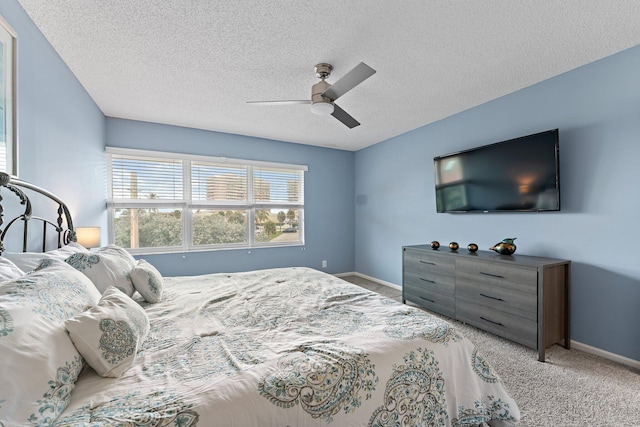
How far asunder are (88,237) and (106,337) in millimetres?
1877

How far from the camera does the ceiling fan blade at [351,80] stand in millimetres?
1822

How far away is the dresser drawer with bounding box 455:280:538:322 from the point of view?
228 centimetres

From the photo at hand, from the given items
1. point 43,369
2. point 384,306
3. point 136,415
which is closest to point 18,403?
point 43,369

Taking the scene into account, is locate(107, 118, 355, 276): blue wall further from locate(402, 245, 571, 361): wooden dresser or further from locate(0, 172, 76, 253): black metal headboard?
locate(402, 245, 571, 361): wooden dresser

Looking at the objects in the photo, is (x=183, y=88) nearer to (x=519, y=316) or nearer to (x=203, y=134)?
(x=203, y=134)

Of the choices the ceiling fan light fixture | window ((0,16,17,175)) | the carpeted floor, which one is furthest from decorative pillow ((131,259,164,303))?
the carpeted floor

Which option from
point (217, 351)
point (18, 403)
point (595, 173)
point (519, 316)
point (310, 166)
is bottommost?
point (519, 316)

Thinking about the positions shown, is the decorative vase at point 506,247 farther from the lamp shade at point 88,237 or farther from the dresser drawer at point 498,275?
the lamp shade at point 88,237

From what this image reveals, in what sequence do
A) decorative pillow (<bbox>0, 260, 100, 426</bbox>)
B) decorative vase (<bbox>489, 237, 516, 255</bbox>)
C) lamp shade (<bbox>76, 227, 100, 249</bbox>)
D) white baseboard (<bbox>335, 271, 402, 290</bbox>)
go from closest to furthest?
decorative pillow (<bbox>0, 260, 100, 426</bbox>) < lamp shade (<bbox>76, 227, 100, 249</bbox>) < decorative vase (<bbox>489, 237, 516, 255</bbox>) < white baseboard (<bbox>335, 271, 402, 290</bbox>)

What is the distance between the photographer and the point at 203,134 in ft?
13.3

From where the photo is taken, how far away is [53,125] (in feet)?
6.91

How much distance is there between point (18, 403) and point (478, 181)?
3645 mm

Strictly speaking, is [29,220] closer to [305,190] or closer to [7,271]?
[7,271]

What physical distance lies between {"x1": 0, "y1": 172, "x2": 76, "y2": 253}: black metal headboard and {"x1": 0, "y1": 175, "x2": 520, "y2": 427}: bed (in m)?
0.03
